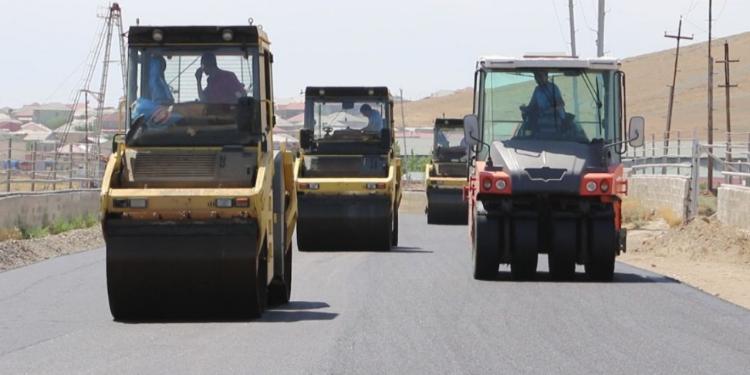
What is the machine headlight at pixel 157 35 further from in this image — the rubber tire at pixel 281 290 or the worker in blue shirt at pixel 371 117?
the worker in blue shirt at pixel 371 117

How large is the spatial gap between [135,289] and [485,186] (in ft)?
19.4

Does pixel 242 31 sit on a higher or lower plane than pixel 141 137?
higher

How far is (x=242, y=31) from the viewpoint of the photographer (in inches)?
590

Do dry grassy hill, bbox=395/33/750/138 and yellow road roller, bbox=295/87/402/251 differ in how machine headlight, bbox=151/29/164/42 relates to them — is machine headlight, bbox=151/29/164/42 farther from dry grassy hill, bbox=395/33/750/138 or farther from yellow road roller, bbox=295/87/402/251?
dry grassy hill, bbox=395/33/750/138

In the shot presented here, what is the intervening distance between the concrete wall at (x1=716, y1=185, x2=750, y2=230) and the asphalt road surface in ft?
23.2

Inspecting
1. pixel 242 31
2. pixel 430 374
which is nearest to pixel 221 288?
pixel 242 31

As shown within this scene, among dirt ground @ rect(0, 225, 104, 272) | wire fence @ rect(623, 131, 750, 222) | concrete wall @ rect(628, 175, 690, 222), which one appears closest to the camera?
dirt ground @ rect(0, 225, 104, 272)

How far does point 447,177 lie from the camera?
39094mm

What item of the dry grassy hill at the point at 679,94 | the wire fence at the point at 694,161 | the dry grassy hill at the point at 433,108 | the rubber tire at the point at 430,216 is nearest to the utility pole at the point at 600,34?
the wire fence at the point at 694,161

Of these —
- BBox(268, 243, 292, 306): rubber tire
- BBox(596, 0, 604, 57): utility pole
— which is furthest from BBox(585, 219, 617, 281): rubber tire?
BBox(596, 0, 604, 57): utility pole

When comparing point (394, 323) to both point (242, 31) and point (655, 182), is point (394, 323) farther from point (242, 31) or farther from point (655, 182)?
point (655, 182)

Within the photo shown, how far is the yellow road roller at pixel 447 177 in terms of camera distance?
3866cm

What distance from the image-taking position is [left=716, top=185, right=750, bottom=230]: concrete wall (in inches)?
1011

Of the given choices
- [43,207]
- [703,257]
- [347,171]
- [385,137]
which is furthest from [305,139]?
[703,257]
